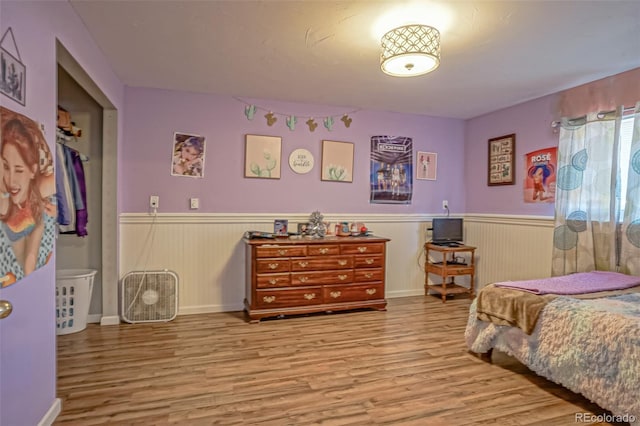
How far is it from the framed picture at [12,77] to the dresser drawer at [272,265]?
224cm

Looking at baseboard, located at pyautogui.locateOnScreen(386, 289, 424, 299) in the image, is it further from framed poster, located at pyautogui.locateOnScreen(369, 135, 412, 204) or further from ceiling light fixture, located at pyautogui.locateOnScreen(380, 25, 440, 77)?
ceiling light fixture, located at pyautogui.locateOnScreen(380, 25, 440, 77)

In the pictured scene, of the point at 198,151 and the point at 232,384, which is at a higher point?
the point at 198,151

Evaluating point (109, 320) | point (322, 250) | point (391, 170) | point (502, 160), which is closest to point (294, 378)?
point (322, 250)

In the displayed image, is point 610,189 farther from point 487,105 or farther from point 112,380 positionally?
point 112,380

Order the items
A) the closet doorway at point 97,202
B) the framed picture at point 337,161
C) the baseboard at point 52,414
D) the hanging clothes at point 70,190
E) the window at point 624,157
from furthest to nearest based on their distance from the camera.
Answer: the framed picture at point 337,161 < the closet doorway at point 97,202 < the window at point 624,157 < the hanging clothes at point 70,190 < the baseboard at point 52,414

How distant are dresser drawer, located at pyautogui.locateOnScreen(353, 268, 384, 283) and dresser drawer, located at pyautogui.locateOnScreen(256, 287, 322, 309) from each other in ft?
1.41

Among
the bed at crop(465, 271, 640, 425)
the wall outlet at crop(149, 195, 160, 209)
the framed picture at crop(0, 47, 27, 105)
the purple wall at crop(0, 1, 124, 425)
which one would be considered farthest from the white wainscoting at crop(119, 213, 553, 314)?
the framed picture at crop(0, 47, 27, 105)

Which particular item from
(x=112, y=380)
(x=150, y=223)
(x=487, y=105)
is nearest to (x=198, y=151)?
(x=150, y=223)

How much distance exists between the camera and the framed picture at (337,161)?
4121 mm

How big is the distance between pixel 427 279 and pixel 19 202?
13.4 ft

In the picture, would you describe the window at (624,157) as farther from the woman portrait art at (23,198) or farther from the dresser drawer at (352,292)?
the woman portrait art at (23,198)

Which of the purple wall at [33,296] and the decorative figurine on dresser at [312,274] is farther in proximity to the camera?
the decorative figurine on dresser at [312,274]

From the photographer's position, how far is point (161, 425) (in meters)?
1.84

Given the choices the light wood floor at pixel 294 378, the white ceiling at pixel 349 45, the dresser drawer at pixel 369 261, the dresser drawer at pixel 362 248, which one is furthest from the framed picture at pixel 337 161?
the light wood floor at pixel 294 378
